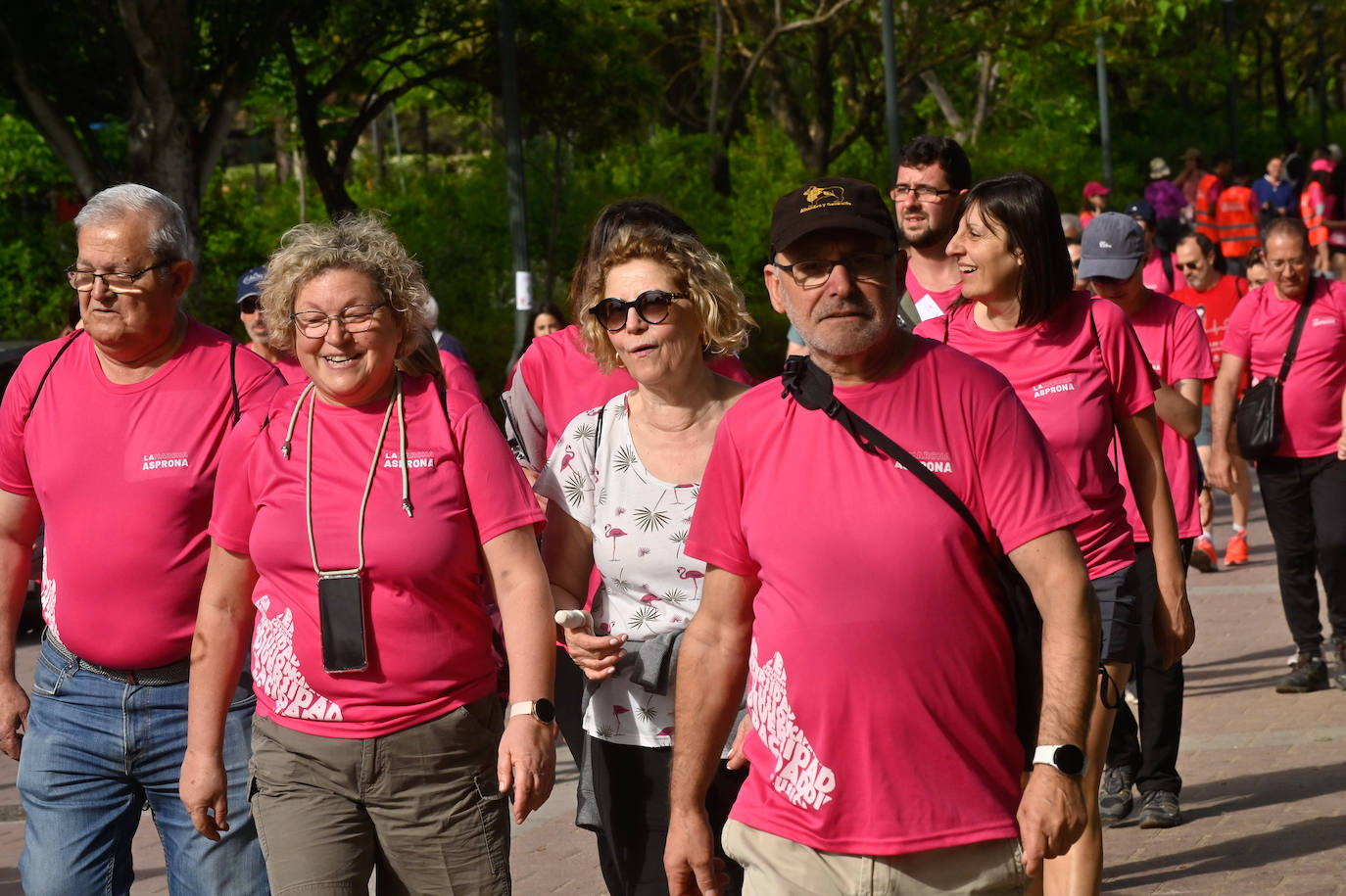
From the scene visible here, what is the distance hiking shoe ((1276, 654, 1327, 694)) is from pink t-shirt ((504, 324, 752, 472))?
4.80 metres

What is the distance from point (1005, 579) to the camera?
3051 mm

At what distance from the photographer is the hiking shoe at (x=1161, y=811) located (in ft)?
21.5

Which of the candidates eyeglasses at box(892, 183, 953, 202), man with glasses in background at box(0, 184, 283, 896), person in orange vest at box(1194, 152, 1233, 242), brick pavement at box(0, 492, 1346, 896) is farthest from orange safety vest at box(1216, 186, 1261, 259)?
man with glasses in background at box(0, 184, 283, 896)

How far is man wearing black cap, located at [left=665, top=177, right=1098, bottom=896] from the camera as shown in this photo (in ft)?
9.80

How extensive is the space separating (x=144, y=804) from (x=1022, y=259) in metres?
2.65

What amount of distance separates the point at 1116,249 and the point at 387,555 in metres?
3.81

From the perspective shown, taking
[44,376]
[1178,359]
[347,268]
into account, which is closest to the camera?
[347,268]

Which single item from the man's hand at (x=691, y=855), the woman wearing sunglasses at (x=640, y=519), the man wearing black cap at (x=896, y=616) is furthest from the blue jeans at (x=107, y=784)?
the man wearing black cap at (x=896, y=616)

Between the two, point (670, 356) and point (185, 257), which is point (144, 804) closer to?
point (185, 257)

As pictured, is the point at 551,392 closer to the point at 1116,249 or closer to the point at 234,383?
the point at 234,383

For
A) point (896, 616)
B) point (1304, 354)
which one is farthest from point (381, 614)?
point (1304, 354)

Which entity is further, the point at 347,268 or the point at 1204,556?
the point at 1204,556

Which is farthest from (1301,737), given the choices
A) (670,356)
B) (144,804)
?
(144,804)

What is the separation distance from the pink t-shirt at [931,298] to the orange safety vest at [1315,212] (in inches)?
691
